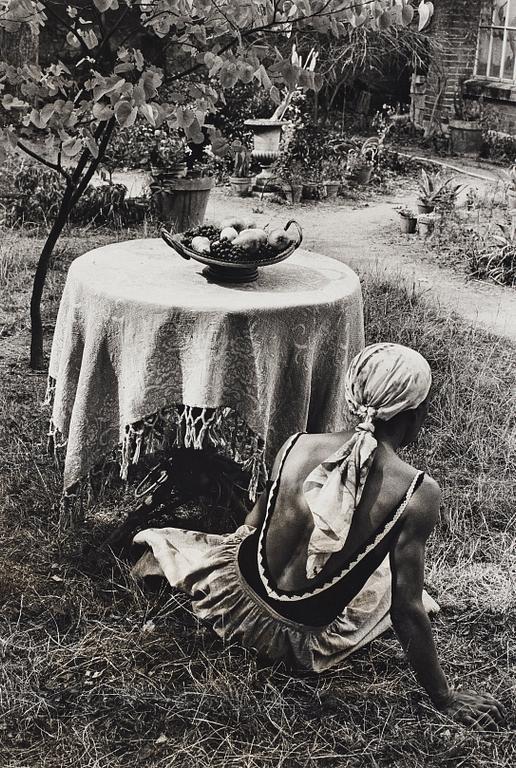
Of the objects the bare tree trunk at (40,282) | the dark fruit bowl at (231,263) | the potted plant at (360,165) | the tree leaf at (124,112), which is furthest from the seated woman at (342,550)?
the potted plant at (360,165)

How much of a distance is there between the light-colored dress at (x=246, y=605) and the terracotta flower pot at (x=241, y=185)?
782 cm

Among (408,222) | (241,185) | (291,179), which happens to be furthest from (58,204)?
(408,222)

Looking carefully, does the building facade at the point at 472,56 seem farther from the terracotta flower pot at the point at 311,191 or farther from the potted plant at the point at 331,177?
the terracotta flower pot at the point at 311,191

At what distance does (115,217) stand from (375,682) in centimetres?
636

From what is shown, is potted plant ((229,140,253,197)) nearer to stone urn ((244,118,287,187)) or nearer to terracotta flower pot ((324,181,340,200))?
stone urn ((244,118,287,187))

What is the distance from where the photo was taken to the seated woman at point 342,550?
8.09 feet

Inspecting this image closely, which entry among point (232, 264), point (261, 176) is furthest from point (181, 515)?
point (261, 176)

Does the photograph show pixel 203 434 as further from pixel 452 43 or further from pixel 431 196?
pixel 452 43

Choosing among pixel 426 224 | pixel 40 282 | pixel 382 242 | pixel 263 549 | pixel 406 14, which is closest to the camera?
pixel 263 549

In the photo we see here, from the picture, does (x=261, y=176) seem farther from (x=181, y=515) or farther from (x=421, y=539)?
(x=421, y=539)

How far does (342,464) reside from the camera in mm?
2479

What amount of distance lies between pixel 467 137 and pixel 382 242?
16.9 ft

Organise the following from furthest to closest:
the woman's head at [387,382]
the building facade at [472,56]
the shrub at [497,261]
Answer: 1. the building facade at [472,56]
2. the shrub at [497,261]
3. the woman's head at [387,382]

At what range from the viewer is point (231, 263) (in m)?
3.35
